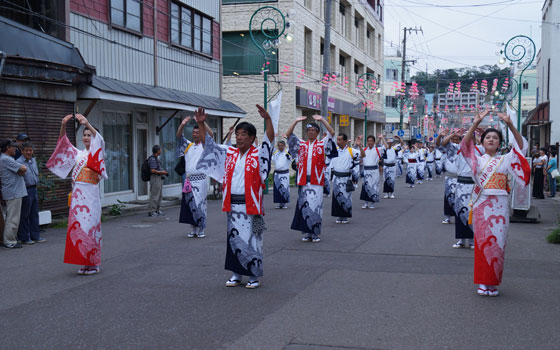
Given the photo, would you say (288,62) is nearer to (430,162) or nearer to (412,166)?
(412,166)

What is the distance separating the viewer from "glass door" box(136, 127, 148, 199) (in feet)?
56.4

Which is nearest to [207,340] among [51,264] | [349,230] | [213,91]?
[51,264]

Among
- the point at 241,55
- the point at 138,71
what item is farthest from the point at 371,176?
the point at 241,55

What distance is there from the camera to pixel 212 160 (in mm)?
7238

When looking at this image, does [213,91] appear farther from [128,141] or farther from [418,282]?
[418,282]

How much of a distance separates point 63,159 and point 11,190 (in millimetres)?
2620

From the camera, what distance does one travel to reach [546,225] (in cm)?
1224

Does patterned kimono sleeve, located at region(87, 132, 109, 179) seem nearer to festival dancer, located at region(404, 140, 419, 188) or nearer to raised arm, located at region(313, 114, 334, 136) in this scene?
raised arm, located at region(313, 114, 334, 136)

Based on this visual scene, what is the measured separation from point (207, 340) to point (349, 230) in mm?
6970

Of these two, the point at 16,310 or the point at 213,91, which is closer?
the point at 16,310

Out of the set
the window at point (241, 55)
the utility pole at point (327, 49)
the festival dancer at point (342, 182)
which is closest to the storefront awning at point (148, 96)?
the utility pole at point (327, 49)

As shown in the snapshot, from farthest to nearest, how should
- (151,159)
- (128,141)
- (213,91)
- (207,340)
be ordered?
(213,91)
(128,141)
(151,159)
(207,340)

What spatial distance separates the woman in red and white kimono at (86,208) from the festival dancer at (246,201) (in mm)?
1879

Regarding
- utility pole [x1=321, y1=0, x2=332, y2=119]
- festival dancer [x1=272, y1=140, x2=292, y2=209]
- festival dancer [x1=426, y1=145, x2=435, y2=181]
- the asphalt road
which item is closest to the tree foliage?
festival dancer [x1=426, y1=145, x2=435, y2=181]
